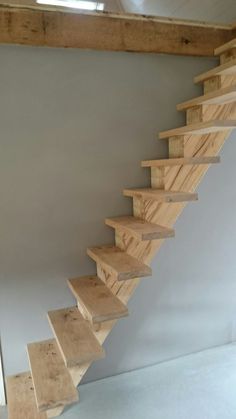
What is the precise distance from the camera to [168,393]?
189cm

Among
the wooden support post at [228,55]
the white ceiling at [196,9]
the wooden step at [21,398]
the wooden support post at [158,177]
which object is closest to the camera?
the wooden step at [21,398]

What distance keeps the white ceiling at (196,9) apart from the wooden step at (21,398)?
281cm

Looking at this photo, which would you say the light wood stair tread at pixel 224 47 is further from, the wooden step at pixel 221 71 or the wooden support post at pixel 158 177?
the wooden support post at pixel 158 177

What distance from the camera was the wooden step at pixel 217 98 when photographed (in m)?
1.46

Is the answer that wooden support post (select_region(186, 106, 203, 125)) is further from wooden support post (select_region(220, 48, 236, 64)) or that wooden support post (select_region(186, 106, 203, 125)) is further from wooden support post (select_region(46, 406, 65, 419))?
wooden support post (select_region(46, 406, 65, 419))

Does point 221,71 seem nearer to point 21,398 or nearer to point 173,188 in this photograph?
point 173,188

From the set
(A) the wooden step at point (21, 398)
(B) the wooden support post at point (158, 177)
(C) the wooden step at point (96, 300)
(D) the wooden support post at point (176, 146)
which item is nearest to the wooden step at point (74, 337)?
(C) the wooden step at point (96, 300)

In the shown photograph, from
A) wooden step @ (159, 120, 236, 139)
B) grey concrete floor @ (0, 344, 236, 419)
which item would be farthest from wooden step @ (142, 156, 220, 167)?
grey concrete floor @ (0, 344, 236, 419)

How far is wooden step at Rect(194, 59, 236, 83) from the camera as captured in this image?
1.63 m

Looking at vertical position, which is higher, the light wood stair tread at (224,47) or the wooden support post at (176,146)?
the light wood stair tread at (224,47)

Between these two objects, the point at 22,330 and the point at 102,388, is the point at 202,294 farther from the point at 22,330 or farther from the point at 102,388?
the point at 22,330

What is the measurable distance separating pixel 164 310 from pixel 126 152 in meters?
1.17

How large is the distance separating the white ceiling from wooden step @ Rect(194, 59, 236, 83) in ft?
2.21

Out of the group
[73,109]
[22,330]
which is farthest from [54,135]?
[22,330]
